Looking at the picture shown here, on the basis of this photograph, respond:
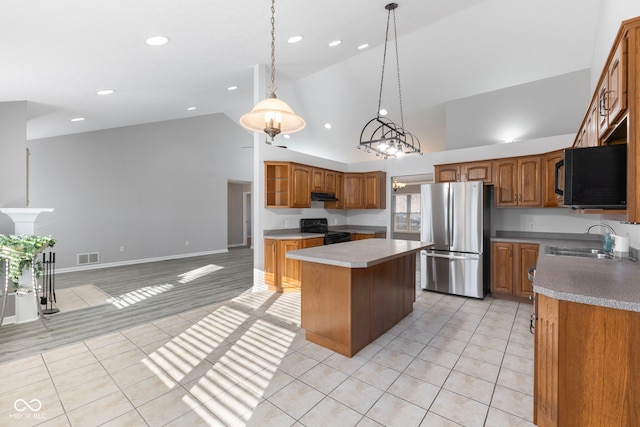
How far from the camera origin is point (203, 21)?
281 cm

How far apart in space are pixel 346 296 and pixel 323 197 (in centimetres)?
333

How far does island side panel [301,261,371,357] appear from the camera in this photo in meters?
2.67

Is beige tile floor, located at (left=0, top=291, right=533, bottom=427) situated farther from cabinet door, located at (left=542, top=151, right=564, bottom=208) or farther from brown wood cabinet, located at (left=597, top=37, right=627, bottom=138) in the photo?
brown wood cabinet, located at (left=597, top=37, right=627, bottom=138)

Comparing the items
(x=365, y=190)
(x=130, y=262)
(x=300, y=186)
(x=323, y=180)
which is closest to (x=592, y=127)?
(x=300, y=186)

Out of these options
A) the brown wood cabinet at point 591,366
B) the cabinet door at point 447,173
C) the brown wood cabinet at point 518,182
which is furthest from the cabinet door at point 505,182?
the brown wood cabinet at point 591,366

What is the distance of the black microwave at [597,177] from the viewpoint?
1.71 metres

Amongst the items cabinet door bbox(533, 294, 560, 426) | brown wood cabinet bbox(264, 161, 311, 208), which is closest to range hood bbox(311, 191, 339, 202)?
brown wood cabinet bbox(264, 161, 311, 208)

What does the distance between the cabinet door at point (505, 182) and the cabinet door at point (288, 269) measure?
3281 millimetres

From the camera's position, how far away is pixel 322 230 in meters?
6.08

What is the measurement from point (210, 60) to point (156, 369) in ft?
11.4

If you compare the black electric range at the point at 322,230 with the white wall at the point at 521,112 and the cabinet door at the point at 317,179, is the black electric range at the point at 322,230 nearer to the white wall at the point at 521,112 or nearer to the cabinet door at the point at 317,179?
the cabinet door at the point at 317,179

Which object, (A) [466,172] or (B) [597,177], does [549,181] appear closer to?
(A) [466,172]

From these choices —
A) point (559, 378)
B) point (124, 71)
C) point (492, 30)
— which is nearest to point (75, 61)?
point (124, 71)

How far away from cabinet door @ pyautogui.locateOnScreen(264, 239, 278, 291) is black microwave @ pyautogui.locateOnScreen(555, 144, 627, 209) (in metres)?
3.86
